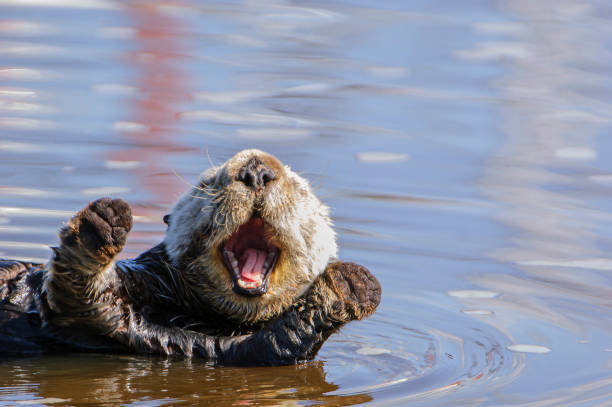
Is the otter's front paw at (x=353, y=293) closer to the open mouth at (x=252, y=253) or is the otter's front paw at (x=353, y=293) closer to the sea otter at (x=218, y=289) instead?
the sea otter at (x=218, y=289)

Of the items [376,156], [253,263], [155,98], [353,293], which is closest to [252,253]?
[253,263]

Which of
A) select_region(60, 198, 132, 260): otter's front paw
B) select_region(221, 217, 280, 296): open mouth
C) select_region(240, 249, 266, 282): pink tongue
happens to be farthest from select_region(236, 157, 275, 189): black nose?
select_region(60, 198, 132, 260): otter's front paw

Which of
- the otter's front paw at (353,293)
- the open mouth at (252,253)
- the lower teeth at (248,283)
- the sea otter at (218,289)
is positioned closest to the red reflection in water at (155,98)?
the sea otter at (218,289)

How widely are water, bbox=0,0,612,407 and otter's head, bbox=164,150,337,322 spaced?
341 mm

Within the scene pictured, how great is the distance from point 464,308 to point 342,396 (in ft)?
5.28

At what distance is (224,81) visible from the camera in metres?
10.9

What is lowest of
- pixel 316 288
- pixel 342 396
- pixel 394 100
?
pixel 342 396

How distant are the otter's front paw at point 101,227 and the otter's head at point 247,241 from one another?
1.85 ft

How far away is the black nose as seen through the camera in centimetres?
474

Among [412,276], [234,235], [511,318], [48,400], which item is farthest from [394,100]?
[48,400]

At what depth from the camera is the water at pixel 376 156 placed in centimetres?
489

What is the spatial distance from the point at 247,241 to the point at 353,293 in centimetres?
57

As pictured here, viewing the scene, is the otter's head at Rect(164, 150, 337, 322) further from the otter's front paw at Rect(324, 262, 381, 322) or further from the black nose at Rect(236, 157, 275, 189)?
the otter's front paw at Rect(324, 262, 381, 322)

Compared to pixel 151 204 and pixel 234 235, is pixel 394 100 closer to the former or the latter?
pixel 151 204
